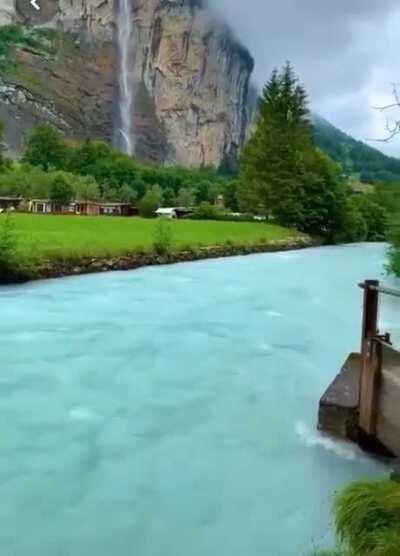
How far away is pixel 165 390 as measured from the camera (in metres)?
11.7

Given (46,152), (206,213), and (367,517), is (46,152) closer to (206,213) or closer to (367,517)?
(206,213)

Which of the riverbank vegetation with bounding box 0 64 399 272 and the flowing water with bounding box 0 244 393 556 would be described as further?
the riverbank vegetation with bounding box 0 64 399 272

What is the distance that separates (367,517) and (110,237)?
123ft

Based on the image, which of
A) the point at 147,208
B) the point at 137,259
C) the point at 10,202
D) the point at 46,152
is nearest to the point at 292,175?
the point at 147,208

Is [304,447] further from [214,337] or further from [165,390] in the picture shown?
[214,337]

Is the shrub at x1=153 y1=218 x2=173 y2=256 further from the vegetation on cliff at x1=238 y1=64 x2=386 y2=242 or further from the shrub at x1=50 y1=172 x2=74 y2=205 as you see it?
the shrub at x1=50 y1=172 x2=74 y2=205

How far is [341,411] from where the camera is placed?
8891mm

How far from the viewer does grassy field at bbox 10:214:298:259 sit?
32312mm

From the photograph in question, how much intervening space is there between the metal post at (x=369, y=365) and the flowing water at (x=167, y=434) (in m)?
0.46

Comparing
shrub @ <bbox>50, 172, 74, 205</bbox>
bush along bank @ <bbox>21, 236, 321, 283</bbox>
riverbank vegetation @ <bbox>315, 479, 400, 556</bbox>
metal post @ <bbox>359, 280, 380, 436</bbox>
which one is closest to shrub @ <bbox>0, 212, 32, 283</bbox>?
bush along bank @ <bbox>21, 236, 321, 283</bbox>

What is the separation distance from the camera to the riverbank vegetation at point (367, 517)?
456 centimetres

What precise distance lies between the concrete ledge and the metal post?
20cm

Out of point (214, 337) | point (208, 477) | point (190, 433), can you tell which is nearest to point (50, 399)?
point (190, 433)

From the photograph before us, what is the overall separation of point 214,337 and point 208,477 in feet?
28.8
